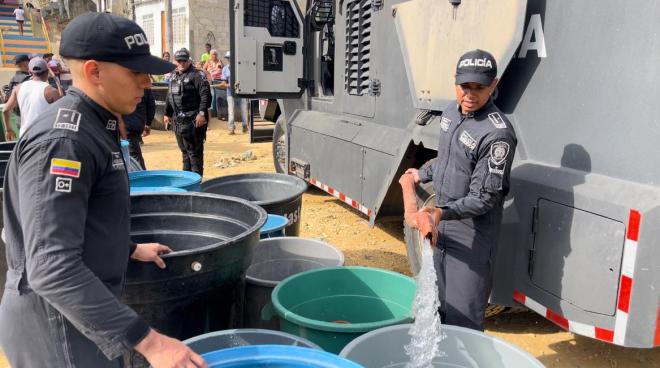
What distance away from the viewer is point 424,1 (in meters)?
3.35

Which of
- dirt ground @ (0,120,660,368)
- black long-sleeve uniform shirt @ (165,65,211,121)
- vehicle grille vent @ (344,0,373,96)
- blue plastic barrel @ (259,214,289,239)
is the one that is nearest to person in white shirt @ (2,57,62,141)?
black long-sleeve uniform shirt @ (165,65,211,121)

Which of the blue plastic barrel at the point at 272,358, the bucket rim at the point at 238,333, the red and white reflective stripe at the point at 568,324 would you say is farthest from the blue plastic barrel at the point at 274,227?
the blue plastic barrel at the point at 272,358

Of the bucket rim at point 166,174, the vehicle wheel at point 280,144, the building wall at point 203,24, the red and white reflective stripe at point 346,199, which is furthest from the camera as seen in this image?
the building wall at point 203,24

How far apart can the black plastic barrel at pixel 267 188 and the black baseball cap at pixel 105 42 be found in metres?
2.45

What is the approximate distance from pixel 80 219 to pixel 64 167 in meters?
0.13

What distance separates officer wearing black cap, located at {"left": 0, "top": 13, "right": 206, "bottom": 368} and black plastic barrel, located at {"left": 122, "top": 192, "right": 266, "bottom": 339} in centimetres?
41

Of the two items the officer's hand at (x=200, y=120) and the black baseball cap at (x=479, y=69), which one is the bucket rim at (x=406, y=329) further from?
the officer's hand at (x=200, y=120)

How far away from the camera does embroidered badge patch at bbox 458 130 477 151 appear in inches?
92.6

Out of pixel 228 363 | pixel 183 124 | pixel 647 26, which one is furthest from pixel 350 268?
pixel 183 124

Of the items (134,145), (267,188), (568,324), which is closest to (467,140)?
(568,324)

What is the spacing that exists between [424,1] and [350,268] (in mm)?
1836

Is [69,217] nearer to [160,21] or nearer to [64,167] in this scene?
[64,167]

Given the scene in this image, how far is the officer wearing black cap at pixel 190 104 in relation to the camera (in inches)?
245

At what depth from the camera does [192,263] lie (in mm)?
1896
